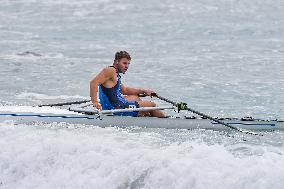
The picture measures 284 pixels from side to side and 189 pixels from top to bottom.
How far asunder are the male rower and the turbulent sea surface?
1.55 feet

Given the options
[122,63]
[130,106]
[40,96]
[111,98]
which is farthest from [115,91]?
[40,96]

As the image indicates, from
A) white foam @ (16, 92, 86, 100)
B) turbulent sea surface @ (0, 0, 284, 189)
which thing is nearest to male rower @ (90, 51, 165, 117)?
turbulent sea surface @ (0, 0, 284, 189)

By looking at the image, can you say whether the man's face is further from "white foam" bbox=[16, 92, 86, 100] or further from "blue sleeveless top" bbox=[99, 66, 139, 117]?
"white foam" bbox=[16, 92, 86, 100]

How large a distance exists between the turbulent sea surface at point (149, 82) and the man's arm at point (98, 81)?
540 millimetres

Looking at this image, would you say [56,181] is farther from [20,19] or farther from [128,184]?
[20,19]

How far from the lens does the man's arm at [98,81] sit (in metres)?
10.9

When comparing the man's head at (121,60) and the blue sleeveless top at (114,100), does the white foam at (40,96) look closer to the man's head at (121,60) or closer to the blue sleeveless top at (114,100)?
the blue sleeveless top at (114,100)

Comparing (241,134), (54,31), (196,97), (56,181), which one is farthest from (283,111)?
(54,31)

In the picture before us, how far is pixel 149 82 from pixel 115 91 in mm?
9592

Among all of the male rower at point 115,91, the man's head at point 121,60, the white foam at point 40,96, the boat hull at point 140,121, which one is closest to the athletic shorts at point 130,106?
the male rower at point 115,91

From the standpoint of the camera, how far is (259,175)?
28.6ft

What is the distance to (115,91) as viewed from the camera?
11305 millimetres

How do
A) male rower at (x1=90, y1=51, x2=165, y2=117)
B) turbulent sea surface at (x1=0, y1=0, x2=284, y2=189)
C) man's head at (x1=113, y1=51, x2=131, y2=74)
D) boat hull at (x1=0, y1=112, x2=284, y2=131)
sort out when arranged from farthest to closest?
1. boat hull at (x1=0, y1=112, x2=284, y2=131)
2. male rower at (x1=90, y1=51, x2=165, y2=117)
3. man's head at (x1=113, y1=51, x2=131, y2=74)
4. turbulent sea surface at (x1=0, y1=0, x2=284, y2=189)

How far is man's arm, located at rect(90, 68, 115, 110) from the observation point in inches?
430
